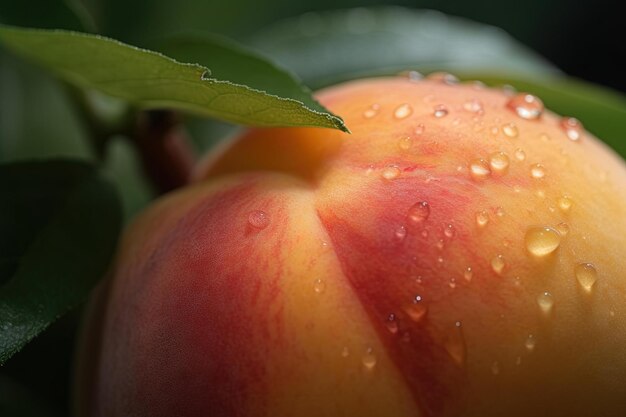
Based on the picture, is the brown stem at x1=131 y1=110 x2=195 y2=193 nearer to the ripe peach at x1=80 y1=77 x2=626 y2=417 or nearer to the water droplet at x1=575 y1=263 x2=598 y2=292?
the ripe peach at x1=80 y1=77 x2=626 y2=417

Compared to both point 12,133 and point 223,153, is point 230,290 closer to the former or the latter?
point 223,153

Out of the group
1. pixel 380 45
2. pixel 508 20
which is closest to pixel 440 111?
pixel 380 45

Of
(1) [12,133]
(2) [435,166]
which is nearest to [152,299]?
(2) [435,166]

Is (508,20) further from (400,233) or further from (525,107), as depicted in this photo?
(400,233)

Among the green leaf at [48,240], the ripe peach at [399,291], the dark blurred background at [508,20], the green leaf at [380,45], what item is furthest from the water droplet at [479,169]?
the dark blurred background at [508,20]

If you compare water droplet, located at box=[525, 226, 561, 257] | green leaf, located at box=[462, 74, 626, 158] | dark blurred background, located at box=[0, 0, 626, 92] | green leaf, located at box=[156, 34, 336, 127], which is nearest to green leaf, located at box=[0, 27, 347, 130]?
green leaf, located at box=[156, 34, 336, 127]

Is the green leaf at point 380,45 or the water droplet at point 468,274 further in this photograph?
the green leaf at point 380,45

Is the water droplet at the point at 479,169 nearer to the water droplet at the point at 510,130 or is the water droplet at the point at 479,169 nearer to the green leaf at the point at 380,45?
the water droplet at the point at 510,130
